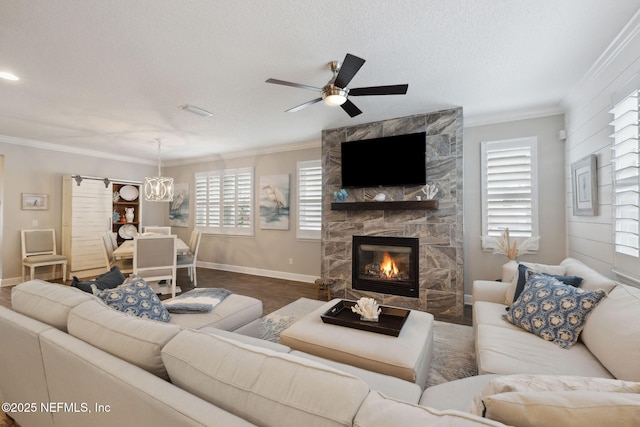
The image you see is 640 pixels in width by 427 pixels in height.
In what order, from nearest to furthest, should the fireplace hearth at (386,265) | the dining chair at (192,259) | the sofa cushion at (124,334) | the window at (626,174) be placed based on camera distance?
1. the sofa cushion at (124,334)
2. the window at (626,174)
3. the fireplace hearth at (386,265)
4. the dining chair at (192,259)

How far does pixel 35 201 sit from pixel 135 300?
533 cm

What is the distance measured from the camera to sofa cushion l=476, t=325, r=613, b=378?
4.94ft

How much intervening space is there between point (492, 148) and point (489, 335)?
288cm

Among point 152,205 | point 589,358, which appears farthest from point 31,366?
point 152,205

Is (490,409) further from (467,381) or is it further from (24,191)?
(24,191)

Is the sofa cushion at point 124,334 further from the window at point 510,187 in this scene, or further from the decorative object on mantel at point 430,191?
the window at point 510,187

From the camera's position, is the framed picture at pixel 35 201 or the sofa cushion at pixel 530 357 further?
the framed picture at pixel 35 201

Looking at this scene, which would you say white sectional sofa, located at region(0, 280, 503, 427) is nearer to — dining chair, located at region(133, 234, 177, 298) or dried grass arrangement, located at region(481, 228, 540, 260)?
dining chair, located at region(133, 234, 177, 298)

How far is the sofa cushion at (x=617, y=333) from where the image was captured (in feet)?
4.39

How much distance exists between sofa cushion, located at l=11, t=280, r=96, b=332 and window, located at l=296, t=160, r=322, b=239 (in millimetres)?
3958

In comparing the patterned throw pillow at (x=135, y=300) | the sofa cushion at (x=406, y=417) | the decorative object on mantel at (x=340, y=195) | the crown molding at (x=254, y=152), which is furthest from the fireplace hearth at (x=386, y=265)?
the sofa cushion at (x=406, y=417)

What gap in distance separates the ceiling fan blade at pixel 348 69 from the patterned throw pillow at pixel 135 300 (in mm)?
2161

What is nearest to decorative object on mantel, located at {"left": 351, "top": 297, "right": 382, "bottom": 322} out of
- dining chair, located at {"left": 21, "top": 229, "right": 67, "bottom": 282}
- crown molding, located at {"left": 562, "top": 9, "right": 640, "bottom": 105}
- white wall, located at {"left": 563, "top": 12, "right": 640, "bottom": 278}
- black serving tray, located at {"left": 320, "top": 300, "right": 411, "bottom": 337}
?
black serving tray, located at {"left": 320, "top": 300, "right": 411, "bottom": 337}

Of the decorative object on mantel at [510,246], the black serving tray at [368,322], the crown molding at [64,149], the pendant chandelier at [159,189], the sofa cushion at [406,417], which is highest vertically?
the crown molding at [64,149]
